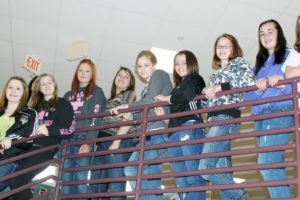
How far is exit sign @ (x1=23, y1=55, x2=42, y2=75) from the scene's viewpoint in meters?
6.72

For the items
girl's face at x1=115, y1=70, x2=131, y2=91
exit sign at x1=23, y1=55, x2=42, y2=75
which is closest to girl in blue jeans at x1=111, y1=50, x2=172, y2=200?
girl's face at x1=115, y1=70, x2=131, y2=91

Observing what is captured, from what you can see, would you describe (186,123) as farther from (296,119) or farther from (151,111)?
(296,119)

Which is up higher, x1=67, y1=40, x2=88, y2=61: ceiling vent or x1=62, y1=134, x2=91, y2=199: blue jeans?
x1=67, y1=40, x2=88, y2=61: ceiling vent

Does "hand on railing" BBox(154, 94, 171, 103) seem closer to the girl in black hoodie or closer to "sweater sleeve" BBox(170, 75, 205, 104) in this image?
"sweater sleeve" BBox(170, 75, 205, 104)

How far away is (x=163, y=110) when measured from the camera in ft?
12.0

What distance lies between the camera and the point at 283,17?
548 cm

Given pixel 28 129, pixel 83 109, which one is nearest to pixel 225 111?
pixel 83 109

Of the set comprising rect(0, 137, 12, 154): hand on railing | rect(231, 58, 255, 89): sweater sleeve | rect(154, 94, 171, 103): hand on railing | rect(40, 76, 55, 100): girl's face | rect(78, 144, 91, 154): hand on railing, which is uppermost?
rect(40, 76, 55, 100): girl's face

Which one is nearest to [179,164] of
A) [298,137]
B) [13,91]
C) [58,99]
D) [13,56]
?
[298,137]

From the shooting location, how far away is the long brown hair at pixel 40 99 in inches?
153

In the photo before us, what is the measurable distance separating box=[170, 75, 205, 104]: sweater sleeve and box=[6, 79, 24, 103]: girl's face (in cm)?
166

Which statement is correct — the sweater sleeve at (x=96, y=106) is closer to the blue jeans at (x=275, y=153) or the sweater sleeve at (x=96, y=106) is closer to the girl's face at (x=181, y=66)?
the girl's face at (x=181, y=66)

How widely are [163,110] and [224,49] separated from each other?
2.57 feet

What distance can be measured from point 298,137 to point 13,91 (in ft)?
9.07
